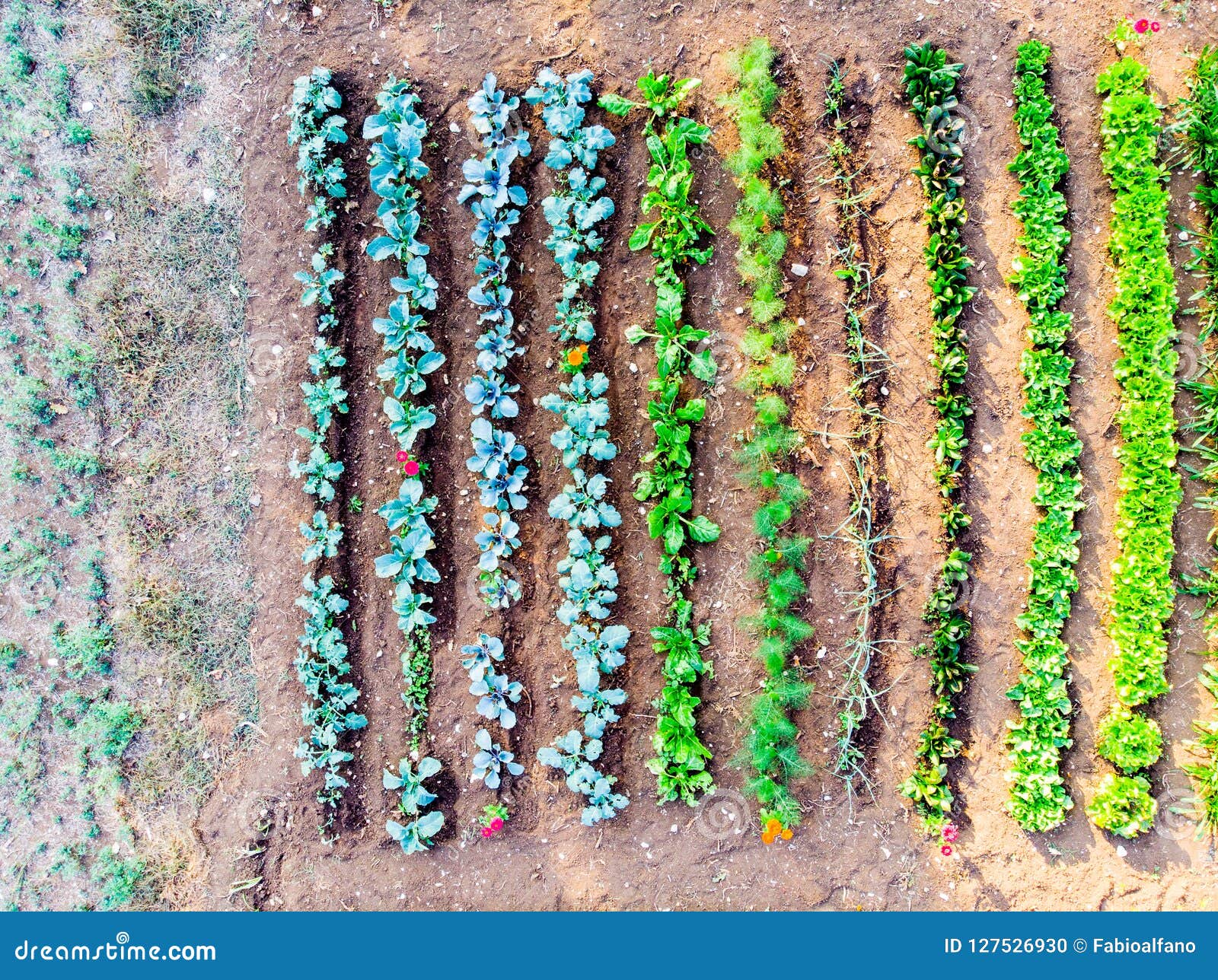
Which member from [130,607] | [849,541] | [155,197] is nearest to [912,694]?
[849,541]

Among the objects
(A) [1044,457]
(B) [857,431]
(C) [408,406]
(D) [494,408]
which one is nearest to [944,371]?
(B) [857,431]

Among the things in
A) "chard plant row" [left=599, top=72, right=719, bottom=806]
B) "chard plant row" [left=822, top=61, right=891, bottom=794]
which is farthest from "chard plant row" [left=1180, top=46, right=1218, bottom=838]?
"chard plant row" [left=599, top=72, right=719, bottom=806]

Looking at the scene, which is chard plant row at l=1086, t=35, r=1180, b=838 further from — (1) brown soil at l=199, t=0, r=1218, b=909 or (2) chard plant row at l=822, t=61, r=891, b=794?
(2) chard plant row at l=822, t=61, r=891, b=794

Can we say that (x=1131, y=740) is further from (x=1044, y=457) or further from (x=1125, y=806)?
(x=1044, y=457)

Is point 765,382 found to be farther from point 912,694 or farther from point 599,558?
point 912,694

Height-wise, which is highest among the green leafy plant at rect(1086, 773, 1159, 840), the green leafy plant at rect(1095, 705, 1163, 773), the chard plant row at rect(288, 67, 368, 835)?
the chard plant row at rect(288, 67, 368, 835)

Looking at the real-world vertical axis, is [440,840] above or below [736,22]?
below

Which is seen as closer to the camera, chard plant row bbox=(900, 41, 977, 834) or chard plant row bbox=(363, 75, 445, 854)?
chard plant row bbox=(900, 41, 977, 834)
